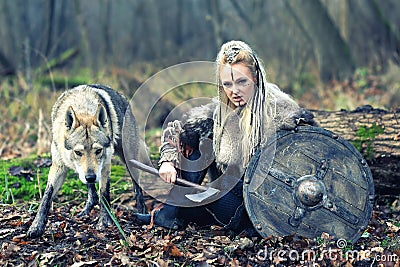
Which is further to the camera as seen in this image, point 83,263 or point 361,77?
point 361,77

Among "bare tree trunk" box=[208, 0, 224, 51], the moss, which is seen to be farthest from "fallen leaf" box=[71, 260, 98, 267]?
"bare tree trunk" box=[208, 0, 224, 51]

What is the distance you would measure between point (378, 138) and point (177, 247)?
3.03 m

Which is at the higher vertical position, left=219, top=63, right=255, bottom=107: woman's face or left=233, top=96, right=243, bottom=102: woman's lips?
left=219, top=63, right=255, bottom=107: woman's face

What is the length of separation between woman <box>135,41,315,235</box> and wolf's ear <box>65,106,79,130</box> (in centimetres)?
91

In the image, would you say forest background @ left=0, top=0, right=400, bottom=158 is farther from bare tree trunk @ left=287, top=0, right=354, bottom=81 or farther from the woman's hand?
the woman's hand

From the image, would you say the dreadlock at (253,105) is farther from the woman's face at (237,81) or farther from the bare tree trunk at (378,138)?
the bare tree trunk at (378,138)

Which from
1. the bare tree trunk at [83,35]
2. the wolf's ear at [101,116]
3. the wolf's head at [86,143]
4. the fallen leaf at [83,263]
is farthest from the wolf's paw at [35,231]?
the bare tree trunk at [83,35]

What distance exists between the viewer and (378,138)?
235 inches

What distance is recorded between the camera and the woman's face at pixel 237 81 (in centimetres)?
456

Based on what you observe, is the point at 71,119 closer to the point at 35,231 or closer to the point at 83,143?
the point at 83,143

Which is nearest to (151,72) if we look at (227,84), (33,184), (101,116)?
(33,184)

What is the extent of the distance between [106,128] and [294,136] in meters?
1.96

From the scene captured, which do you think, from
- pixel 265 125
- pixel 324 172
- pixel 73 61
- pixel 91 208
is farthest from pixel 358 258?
pixel 73 61

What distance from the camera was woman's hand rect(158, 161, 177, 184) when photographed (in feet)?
15.2
